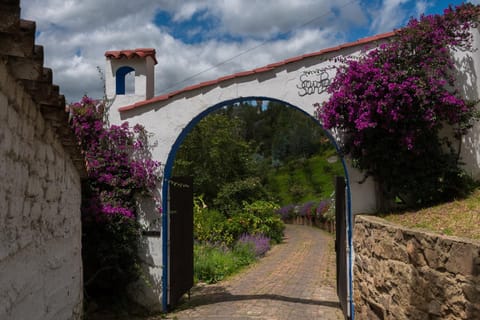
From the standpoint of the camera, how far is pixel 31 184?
315 cm

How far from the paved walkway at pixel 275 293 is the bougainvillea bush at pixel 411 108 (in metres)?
2.37

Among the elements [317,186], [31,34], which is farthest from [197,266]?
[317,186]

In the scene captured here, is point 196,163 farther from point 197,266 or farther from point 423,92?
point 423,92

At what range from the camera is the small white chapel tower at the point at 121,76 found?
703 cm

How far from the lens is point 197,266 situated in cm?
943

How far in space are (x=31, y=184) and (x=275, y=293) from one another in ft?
18.2

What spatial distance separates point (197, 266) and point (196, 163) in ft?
20.0

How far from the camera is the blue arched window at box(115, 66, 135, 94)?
7218mm

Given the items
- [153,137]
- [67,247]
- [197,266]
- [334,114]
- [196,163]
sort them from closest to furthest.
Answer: [67,247] → [334,114] → [153,137] → [197,266] → [196,163]

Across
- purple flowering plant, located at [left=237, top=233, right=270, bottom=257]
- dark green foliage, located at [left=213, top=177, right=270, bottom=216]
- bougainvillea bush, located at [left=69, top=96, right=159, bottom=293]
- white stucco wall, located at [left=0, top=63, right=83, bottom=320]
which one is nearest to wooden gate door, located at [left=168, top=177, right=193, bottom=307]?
bougainvillea bush, located at [left=69, top=96, right=159, bottom=293]

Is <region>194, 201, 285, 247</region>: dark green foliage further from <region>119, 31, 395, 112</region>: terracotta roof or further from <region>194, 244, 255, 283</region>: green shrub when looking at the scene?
<region>119, 31, 395, 112</region>: terracotta roof

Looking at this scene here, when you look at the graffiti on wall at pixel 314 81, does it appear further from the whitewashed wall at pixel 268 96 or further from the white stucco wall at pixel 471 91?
the white stucco wall at pixel 471 91

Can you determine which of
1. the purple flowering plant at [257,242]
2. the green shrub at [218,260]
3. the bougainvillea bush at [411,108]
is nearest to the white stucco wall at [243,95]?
the bougainvillea bush at [411,108]

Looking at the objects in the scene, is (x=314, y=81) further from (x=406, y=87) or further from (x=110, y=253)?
(x=110, y=253)
